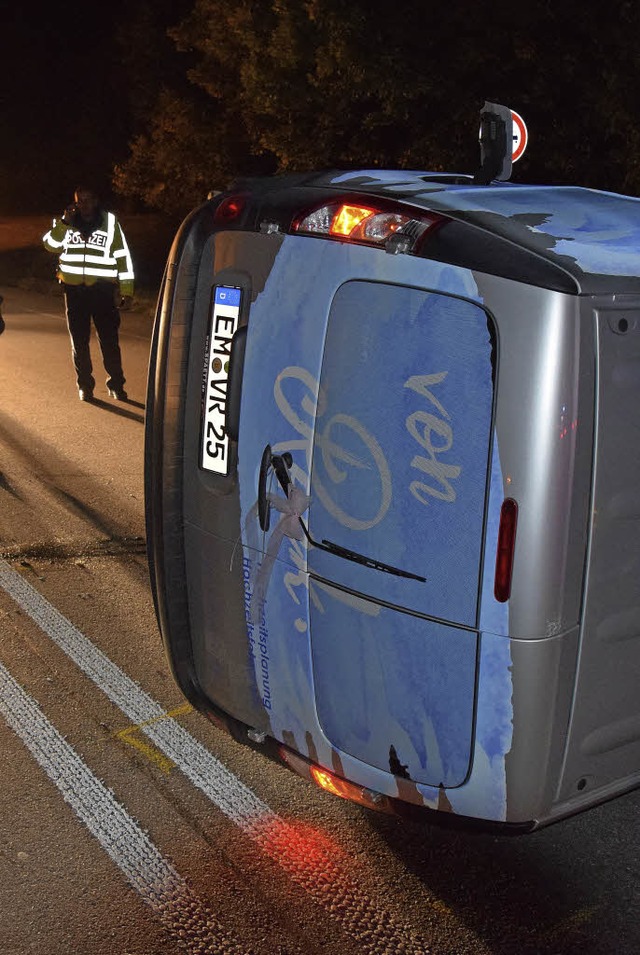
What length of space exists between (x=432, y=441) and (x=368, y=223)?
0.65 meters

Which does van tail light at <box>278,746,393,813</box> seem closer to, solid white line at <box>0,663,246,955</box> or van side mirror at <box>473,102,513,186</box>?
solid white line at <box>0,663,246,955</box>

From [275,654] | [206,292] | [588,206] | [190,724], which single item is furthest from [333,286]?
[190,724]

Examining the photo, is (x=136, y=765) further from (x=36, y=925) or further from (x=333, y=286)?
(x=333, y=286)

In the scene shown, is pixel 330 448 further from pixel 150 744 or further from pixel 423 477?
pixel 150 744

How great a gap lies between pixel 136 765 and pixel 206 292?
1800 mm

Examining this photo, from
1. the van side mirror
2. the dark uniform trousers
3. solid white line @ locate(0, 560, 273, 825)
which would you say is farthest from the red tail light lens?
the dark uniform trousers

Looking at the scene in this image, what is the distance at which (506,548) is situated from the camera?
2.96 m

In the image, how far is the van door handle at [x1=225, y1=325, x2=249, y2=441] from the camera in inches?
140

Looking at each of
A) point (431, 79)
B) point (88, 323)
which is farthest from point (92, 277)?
point (431, 79)

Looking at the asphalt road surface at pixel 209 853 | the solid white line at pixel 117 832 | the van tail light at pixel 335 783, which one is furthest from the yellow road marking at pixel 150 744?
the van tail light at pixel 335 783

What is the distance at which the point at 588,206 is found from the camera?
353 centimetres

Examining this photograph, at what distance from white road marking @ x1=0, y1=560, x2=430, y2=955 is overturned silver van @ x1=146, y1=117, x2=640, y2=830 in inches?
13.4

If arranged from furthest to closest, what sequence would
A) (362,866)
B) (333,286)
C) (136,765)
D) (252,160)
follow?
(252,160) → (136,765) → (362,866) → (333,286)

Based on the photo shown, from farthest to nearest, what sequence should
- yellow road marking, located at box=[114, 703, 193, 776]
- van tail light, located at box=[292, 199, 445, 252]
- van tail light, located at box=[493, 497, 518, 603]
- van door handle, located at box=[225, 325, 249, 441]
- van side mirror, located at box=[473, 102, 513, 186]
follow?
yellow road marking, located at box=[114, 703, 193, 776], van side mirror, located at box=[473, 102, 513, 186], van door handle, located at box=[225, 325, 249, 441], van tail light, located at box=[292, 199, 445, 252], van tail light, located at box=[493, 497, 518, 603]
